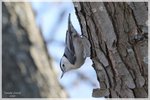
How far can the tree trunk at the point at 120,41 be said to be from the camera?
113cm

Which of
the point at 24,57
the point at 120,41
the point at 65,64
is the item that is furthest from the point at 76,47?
the point at 24,57

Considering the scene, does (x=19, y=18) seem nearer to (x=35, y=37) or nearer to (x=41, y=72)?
(x=35, y=37)

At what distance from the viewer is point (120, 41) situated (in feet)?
3.80

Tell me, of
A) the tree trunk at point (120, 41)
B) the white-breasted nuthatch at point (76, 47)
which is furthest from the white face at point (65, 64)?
the tree trunk at point (120, 41)

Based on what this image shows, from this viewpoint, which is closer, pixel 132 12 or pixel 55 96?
pixel 132 12

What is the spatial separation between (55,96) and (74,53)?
1.09m

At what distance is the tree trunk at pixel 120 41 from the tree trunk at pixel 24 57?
1.21 m

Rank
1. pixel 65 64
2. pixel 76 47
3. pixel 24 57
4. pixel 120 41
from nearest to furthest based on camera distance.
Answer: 1. pixel 120 41
2. pixel 76 47
3. pixel 65 64
4. pixel 24 57

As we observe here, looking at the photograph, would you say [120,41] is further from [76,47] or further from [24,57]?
[24,57]

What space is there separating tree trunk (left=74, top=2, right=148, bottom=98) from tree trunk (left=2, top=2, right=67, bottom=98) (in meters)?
1.21

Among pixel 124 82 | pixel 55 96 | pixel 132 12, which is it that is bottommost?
pixel 55 96

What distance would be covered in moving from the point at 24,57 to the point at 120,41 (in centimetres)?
136

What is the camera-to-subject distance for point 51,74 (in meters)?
2.45

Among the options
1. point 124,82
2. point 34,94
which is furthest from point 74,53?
point 34,94
